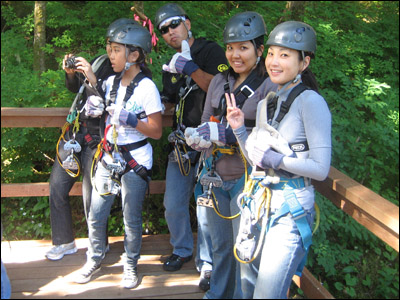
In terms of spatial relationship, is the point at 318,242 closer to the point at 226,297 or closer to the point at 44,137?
the point at 226,297

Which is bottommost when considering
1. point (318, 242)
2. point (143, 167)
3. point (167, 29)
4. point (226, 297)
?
point (318, 242)

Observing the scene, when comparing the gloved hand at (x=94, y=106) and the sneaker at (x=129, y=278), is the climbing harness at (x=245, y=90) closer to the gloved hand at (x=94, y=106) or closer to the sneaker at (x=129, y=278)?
the gloved hand at (x=94, y=106)

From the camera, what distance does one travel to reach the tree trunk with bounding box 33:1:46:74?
739 centimetres

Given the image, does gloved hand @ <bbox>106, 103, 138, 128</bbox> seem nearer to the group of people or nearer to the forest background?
the group of people

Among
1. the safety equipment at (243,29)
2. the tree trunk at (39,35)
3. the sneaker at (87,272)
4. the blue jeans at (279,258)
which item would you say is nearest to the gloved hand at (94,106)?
the safety equipment at (243,29)

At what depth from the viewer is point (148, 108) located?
342cm

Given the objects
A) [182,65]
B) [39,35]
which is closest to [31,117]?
[182,65]

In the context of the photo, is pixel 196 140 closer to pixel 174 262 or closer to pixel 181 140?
pixel 181 140

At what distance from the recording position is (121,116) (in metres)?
3.21

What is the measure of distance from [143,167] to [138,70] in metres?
0.81

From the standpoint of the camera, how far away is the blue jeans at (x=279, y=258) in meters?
2.47

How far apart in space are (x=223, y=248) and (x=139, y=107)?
50.9 inches

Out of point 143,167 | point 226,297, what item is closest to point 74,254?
point 143,167

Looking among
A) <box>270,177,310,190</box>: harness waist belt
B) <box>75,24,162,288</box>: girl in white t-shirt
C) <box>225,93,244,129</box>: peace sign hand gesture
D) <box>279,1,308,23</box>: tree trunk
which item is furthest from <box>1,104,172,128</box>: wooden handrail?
<box>279,1,308,23</box>: tree trunk
